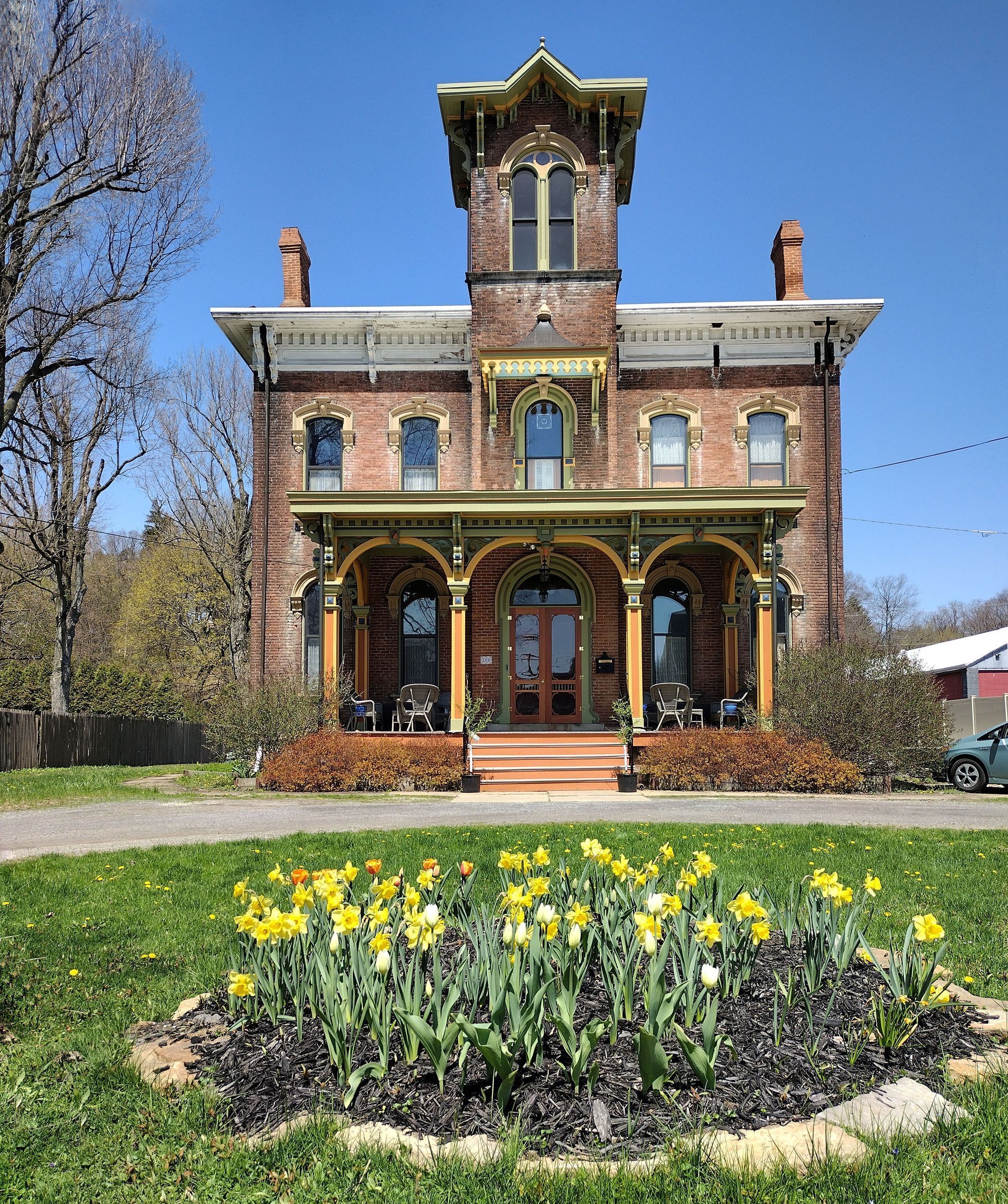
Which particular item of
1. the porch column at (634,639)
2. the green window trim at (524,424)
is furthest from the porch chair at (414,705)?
the green window trim at (524,424)

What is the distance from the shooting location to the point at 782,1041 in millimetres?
3582

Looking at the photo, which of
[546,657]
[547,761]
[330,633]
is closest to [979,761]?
[547,761]

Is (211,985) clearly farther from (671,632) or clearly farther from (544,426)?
(544,426)

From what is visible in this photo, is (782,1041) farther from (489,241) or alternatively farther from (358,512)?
(489,241)

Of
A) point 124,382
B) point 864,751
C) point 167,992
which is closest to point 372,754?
point 864,751

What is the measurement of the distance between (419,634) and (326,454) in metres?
4.61

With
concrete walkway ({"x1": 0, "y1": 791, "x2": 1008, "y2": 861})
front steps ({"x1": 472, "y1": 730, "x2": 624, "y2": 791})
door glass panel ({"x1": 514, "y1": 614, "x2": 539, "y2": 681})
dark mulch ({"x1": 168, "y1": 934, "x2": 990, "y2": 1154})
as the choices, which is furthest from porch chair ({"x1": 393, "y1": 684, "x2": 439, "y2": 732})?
dark mulch ({"x1": 168, "y1": 934, "x2": 990, "y2": 1154})

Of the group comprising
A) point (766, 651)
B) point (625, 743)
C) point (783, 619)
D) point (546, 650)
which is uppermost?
point (783, 619)

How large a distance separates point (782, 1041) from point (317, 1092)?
1783 millimetres

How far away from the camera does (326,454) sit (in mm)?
20672

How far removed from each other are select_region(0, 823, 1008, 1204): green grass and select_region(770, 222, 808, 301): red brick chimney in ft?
49.8

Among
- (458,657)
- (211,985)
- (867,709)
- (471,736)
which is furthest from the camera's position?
(458,657)

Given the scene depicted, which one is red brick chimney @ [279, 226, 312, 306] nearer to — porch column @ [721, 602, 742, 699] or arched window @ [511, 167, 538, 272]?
arched window @ [511, 167, 538, 272]

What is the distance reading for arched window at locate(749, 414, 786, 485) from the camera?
2005 centimetres
